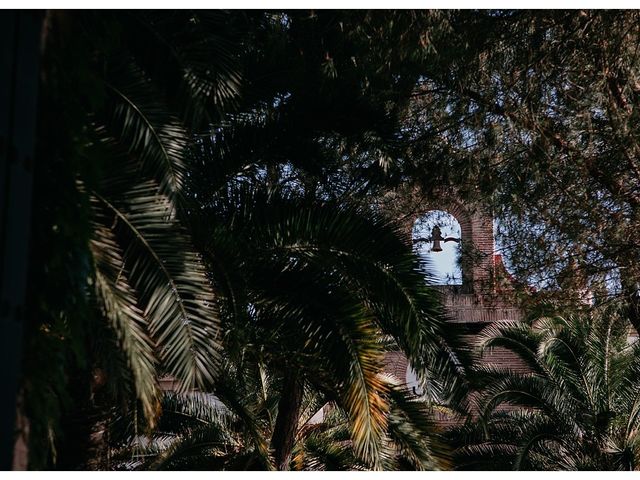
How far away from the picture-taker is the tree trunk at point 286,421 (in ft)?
31.4

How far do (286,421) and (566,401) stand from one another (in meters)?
5.51

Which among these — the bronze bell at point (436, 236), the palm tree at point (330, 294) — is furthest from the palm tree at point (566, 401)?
the palm tree at point (330, 294)

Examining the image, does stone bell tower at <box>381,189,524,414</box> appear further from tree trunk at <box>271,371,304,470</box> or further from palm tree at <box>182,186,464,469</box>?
tree trunk at <box>271,371,304,470</box>

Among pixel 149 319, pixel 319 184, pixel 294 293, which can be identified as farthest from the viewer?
pixel 319 184

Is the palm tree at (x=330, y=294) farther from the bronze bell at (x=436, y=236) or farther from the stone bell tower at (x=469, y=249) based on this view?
the bronze bell at (x=436, y=236)

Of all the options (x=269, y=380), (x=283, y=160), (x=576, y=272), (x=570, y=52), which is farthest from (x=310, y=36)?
(x=269, y=380)

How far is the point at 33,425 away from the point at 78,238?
35.2 inches

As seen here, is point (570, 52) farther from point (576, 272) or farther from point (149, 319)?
point (149, 319)

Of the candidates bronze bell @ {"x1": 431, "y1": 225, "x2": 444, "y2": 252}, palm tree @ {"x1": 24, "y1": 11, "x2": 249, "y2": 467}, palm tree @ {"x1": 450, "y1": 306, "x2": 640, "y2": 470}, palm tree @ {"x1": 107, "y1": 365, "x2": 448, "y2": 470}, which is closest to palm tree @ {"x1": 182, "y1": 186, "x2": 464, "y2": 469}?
palm tree @ {"x1": 24, "y1": 11, "x2": 249, "y2": 467}

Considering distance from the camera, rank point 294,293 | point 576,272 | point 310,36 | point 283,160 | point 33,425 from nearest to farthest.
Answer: point 33,425 → point 294,293 → point 310,36 → point 283,160 → point 576,272

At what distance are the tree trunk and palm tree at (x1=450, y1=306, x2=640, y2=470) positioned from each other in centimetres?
380

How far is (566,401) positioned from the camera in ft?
43.0

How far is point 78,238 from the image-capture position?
4.00 metres

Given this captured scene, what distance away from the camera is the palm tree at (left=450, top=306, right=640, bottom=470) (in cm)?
1252
